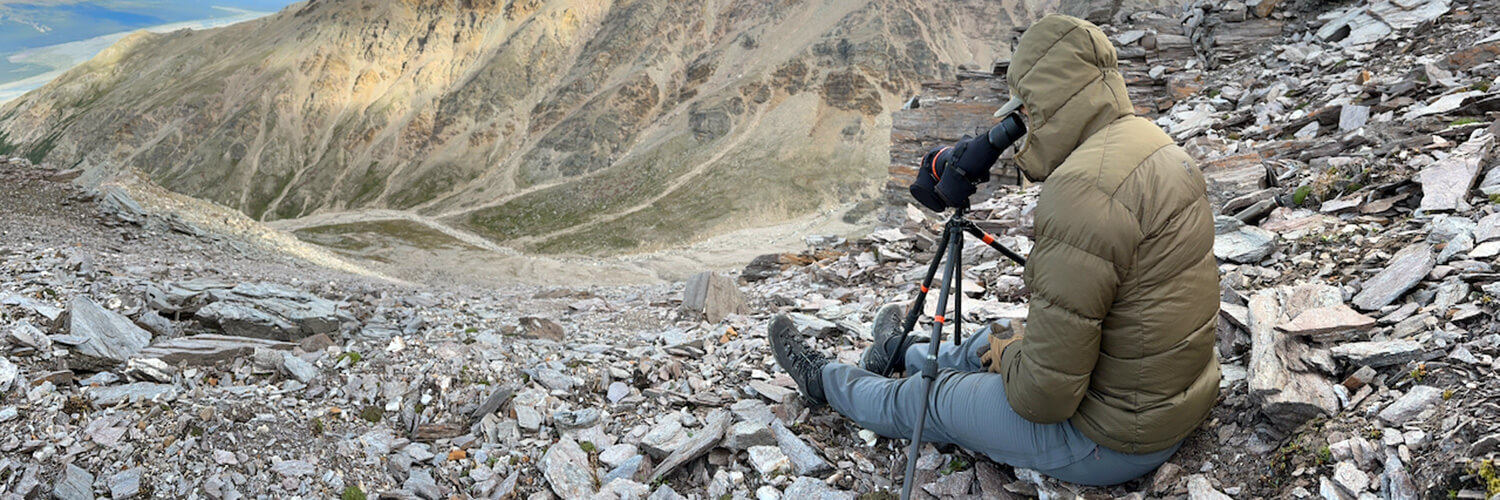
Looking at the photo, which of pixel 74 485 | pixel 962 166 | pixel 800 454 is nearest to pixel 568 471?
pixel 800 454

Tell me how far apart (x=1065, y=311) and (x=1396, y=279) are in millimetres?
3629

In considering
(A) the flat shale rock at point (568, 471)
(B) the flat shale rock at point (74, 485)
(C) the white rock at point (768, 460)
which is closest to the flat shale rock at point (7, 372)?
(B) the flat shale rock at point (74, 485)

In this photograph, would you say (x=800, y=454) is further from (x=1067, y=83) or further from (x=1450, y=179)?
(x=1450, y=179)

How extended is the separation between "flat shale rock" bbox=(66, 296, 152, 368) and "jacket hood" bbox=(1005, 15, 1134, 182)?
7.87 meters

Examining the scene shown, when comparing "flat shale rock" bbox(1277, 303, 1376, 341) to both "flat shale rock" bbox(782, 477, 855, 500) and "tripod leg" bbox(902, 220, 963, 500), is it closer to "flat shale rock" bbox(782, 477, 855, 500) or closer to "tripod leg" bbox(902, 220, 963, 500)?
"tripod leg" bbox(902, 220, 963, 500)

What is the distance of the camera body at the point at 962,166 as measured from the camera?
4066 mm

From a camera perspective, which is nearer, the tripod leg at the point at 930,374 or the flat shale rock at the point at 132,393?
the tripod leg at the point at 930,374

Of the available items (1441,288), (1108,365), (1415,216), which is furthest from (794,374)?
(1415,216)

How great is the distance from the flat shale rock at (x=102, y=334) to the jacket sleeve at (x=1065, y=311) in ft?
25.2

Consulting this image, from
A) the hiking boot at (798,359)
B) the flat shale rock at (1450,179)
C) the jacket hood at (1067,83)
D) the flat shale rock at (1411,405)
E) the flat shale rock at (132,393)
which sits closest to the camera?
the jacket hood at (1067,83)

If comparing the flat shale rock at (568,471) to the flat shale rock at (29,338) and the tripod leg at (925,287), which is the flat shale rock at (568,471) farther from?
the flat shale rock at (29,338)

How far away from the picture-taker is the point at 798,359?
18.7 feet

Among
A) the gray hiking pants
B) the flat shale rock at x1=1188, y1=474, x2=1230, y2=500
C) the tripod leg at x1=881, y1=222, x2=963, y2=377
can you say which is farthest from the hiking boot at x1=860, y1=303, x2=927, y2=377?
the flat shale rock at x1=1188, y1=474, x2=1230, y2=500

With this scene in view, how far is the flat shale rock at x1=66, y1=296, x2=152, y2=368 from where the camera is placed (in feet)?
21.4
